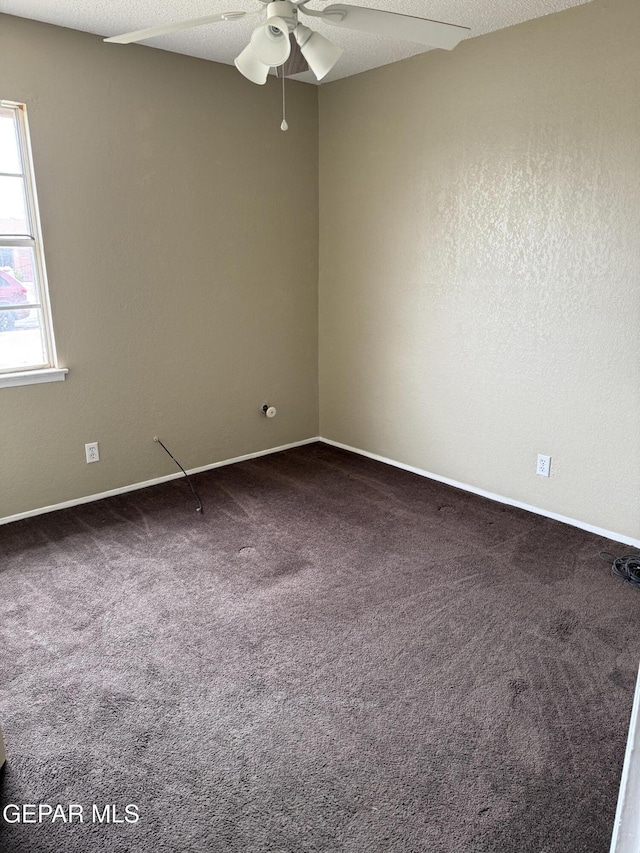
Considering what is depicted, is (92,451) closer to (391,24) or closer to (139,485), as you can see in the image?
(139,485)

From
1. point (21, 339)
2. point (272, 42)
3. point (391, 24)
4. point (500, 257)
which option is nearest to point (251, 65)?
point (272, 42)

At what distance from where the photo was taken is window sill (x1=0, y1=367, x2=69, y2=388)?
10.8 feet

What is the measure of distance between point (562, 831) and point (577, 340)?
228cm

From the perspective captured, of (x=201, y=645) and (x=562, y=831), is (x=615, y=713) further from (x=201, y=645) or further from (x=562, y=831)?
(x=201, y=645)

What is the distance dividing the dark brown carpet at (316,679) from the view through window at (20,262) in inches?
37.3

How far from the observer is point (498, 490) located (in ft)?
12.2

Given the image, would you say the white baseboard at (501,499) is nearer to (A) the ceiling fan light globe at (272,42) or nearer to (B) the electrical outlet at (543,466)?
(B) the electrical outlet at (543,466)

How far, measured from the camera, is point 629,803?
1645 millimetres

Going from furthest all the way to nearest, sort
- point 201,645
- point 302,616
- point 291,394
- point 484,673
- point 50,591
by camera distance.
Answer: point 291,394
point 50,591
point 302,616
point 201,645
point 484,673

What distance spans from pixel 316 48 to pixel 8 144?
2.00 metres

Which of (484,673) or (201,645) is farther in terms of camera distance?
(201,645)

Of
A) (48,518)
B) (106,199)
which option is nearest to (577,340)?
(106,199)

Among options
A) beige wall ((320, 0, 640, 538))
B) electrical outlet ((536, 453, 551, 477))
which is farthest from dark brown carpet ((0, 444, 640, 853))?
beige wall ((320, 0, 640, 538))

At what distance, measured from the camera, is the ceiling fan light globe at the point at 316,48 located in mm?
1938
